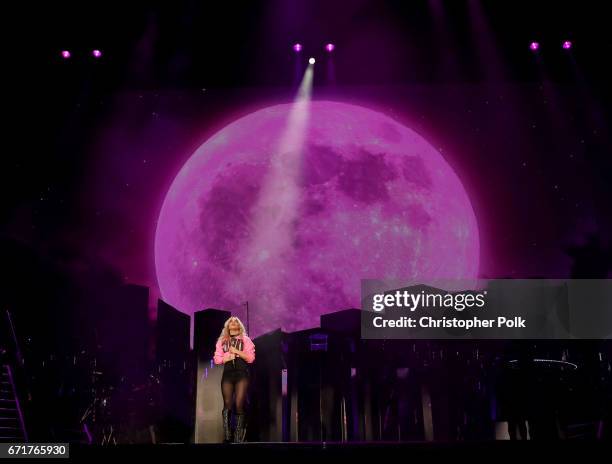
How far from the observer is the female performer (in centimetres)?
647

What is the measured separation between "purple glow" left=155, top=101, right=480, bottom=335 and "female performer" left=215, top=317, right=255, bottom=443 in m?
1.43

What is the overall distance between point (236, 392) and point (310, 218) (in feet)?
9.04

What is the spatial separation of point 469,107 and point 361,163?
1610mm

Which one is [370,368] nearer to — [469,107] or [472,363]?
[472,363]

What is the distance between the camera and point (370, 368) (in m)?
7.59

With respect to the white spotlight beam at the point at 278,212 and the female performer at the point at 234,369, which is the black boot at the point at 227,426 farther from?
the white spotlight beam at the point at 278,212

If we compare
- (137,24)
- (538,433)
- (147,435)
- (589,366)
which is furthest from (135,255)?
(589,366)

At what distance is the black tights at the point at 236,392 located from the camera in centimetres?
647

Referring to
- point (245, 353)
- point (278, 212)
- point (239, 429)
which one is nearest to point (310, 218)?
point (278, 212)

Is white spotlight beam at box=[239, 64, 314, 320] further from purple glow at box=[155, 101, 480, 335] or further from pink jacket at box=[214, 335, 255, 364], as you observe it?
pink jacket at box=[214, 335, 255, 364]

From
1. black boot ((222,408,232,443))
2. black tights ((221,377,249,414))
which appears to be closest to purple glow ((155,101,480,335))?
black tights ((221,377,249,414))

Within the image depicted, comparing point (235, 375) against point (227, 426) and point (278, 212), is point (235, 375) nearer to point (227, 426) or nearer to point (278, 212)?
point (227, 426)

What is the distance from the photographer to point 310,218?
8422 mm

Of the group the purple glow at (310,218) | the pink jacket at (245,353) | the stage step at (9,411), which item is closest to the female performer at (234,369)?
the pink jacket at (245,353)
